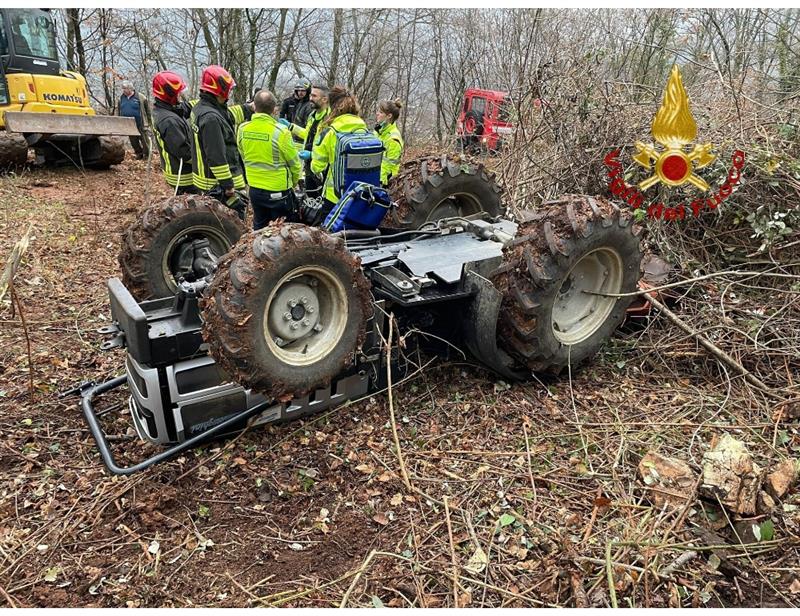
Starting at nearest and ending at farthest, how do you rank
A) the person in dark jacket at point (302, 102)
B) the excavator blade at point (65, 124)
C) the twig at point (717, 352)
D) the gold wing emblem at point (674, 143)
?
the twig at point (717, 352) < the gold wing emblem at point (674, 143) < the person in dark jacket at point (302, 102) < the excavator blade at point (65, 124)

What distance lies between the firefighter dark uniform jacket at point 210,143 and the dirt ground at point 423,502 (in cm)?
209

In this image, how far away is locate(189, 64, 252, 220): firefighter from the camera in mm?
5684

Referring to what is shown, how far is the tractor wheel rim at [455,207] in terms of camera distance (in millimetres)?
5191

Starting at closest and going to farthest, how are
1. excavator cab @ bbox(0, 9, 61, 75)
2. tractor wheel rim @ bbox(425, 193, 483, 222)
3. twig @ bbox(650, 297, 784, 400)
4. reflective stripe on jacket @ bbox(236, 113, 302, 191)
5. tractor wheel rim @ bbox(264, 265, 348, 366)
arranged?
tractor wheel rim @ bbox(264, 265, 348, 366) < twig @ bbox(650, 297, 784, 400) < tractor wheel rim @ bbox(425, 193, 483, 222) < reflective stripe on jacket @ bbox(236, 113, 302, 191) < excavator cab @ bbox(0, 9, 61, 75)

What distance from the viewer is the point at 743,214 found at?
5109 mm

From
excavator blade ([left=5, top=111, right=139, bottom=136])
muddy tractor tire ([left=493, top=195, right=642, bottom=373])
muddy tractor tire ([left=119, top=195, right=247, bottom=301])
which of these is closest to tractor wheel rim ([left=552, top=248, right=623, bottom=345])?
muddy tractor tire ([left=493, top=195, right=642, bottom=373])

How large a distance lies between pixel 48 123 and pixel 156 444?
10.1 m

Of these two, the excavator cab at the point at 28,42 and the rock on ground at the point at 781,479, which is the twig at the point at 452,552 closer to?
the rock on ground at the point at 781,479

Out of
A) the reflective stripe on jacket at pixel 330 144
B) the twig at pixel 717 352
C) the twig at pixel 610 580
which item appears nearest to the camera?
the twig at pixel 610 580

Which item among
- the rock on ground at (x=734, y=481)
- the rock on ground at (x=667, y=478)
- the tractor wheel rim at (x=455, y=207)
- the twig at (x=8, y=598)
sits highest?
the tractor wheel rim at (x=455, y=207)

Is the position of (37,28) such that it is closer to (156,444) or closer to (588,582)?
(156,444)

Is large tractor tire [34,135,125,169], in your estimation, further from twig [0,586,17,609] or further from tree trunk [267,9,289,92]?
twig [0,586,17,609]

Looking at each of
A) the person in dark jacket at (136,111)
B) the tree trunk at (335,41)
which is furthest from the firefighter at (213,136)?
the tree trunk at (335,41)

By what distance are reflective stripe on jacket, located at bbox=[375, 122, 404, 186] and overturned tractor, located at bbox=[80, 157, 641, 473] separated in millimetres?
2679
